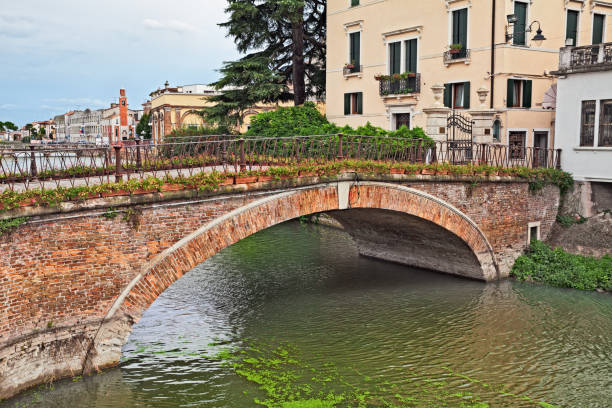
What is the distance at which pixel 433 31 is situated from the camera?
21.2 m

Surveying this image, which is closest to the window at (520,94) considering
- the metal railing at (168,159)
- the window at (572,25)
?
the window at (572,25)

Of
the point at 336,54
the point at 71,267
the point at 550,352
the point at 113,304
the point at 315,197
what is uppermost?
the point at 336,54

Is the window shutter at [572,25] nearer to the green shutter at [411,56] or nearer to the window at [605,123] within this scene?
the green shutter at [411,56]

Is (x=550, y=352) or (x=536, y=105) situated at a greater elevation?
(x=536, y=105)

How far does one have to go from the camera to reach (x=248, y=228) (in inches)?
426

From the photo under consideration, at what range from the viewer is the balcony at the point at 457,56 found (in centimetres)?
1998

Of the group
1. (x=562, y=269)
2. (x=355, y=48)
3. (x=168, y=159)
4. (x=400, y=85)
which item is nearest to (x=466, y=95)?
(x=400, y=85)

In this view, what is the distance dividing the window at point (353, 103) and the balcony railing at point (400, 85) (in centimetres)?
166

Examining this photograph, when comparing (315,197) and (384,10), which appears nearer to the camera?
(315,197)

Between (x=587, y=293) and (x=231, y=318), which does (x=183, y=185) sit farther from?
(x=587, y=293)

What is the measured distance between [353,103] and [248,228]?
15.4 m

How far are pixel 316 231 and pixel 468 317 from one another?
11.4 meters

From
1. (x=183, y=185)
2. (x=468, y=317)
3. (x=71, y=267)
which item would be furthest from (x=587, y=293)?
(x=71, y=267)

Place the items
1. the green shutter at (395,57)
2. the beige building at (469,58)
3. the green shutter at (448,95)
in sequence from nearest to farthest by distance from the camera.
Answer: the beige building at (469,58)
the green shutter at (448,95)
the green shutter at (395,57)
